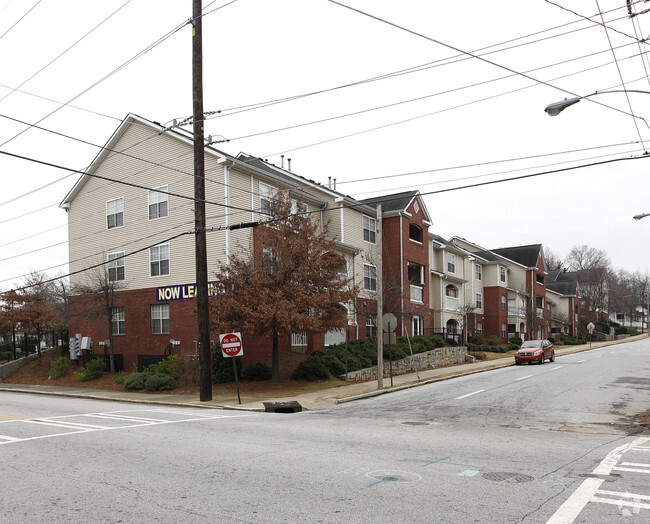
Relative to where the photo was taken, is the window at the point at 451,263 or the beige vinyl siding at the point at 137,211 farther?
the window at the point at 451,263

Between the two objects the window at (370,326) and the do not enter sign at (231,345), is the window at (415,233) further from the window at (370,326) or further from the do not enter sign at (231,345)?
the do not enter sign at (231,345)

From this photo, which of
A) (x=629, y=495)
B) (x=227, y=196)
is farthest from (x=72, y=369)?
(x=629, y=495)

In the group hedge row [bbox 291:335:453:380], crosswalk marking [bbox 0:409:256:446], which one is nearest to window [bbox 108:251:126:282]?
hedge row [bbox 291:335:453:380]

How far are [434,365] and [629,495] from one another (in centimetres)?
2617

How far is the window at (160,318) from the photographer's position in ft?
91.1

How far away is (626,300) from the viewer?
403 ft

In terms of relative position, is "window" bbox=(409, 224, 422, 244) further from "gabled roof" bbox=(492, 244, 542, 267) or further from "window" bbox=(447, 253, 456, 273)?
"gabled roof" bbox=(492, 244, 542, 267)

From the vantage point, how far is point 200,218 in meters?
19.7

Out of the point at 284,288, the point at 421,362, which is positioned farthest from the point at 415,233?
the point at 284,288

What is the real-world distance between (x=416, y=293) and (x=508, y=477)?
30.9 m

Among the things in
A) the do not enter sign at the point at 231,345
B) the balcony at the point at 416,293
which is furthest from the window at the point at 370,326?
the do not enter sign at the point at 231,345

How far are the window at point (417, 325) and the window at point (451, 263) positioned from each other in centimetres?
1049

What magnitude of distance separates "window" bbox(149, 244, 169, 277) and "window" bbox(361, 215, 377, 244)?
40.0 feet

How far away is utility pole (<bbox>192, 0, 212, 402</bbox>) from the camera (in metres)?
19.4
